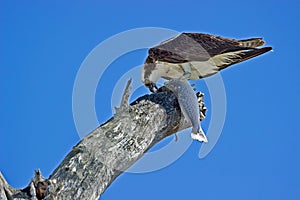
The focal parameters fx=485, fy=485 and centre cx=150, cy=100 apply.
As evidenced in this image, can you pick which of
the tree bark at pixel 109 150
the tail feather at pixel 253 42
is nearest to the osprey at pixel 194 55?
the tail feather at pixel 253 42

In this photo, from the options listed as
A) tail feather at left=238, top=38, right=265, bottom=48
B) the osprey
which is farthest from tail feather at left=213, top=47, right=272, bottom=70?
tail feather at left=238, top=38, right=265, bottom=48

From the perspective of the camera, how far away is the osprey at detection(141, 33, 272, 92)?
4.92 meters

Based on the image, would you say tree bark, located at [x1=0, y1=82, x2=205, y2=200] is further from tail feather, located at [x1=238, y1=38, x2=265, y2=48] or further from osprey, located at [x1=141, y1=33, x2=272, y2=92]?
tail feather, located at [x1=238, y1=38, x2=265, y2=48]

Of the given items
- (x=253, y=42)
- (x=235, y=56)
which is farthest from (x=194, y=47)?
(x=253, y=42)

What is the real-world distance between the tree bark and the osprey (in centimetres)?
30

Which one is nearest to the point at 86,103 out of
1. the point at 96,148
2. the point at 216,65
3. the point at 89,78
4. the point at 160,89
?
the point at 89,78

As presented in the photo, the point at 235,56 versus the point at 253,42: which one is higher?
the point at 253,42

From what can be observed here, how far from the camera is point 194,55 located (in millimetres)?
5008

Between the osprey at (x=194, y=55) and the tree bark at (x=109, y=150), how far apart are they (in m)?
0.30

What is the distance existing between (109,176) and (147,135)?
71cm

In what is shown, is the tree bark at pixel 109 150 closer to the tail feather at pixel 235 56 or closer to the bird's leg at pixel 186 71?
the bird's leg at pixel 186 71

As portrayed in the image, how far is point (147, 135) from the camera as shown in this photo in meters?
4.36

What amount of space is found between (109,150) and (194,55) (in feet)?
5.40

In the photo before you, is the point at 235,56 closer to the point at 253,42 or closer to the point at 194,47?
the point at 253,42
